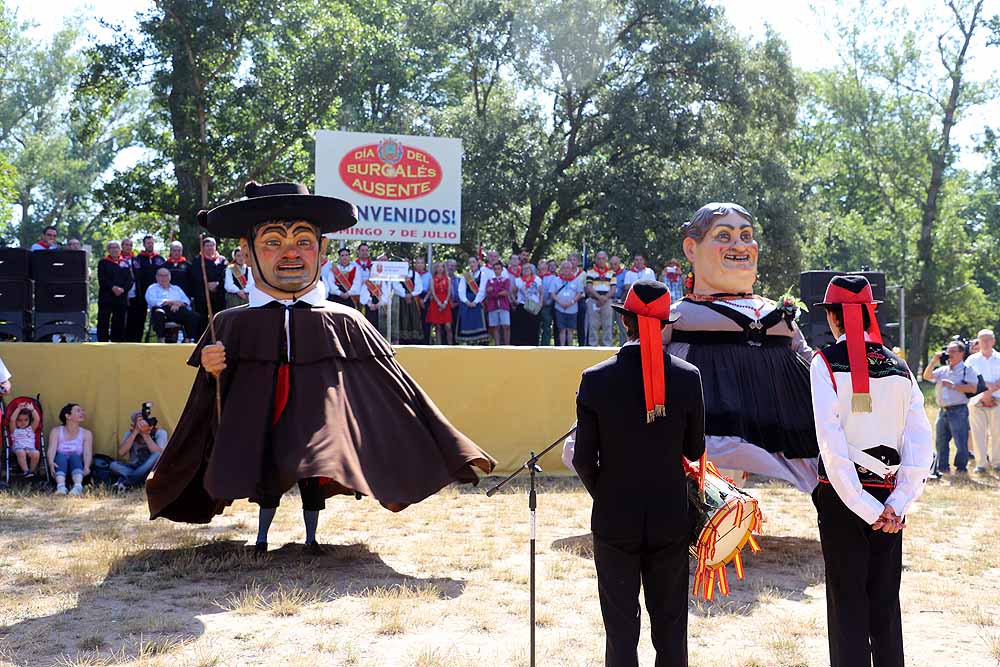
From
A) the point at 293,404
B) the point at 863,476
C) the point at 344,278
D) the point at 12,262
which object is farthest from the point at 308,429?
the point at 344,278

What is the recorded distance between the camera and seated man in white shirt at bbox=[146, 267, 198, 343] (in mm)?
12398

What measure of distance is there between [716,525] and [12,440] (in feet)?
27.8

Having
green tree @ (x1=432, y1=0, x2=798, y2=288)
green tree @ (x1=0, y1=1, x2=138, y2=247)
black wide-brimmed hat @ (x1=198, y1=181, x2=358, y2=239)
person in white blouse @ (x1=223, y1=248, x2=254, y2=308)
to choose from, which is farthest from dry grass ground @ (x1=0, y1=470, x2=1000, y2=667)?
green tree @ (x1=0, y1=1, x2=138, y2=247)

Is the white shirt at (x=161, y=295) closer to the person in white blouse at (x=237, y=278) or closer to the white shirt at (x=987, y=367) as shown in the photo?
the person in white blouse at (x=237, y=278)

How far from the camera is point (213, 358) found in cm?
681

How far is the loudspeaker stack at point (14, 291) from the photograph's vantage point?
11.7 metres

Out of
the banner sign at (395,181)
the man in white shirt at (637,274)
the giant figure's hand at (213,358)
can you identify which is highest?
the banner sign at (395,181)

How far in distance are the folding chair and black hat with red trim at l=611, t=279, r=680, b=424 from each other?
8.40m

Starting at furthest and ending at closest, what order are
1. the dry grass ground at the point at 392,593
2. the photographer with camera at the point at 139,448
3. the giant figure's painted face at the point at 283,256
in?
the photographer with camera at the point at 139,448, the giant figure's painted face at the point at 283,256, the dry grass ground at the point at 392,593

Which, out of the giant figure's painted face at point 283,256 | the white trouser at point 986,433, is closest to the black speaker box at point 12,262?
the giant figure's painted face at point 283,256

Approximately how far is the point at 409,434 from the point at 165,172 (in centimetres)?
2118

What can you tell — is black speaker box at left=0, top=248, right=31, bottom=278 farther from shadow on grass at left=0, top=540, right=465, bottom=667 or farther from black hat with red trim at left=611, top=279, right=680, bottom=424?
black hat with red trim at left=611, top=279, right=680, bottom=424

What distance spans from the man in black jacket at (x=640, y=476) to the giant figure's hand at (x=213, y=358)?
3.63 metres

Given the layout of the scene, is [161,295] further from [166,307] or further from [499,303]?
[499,303]
